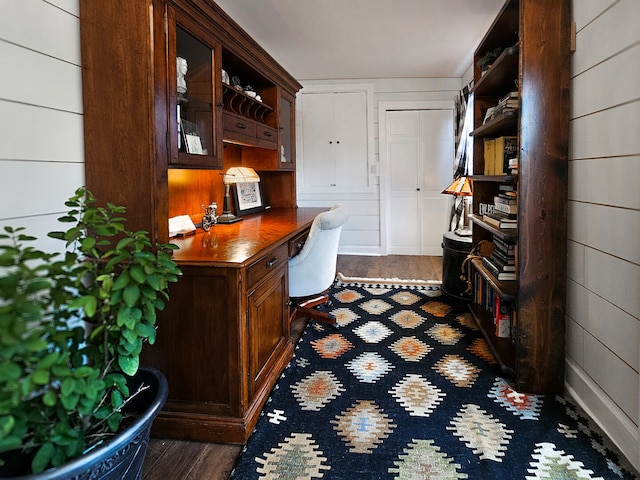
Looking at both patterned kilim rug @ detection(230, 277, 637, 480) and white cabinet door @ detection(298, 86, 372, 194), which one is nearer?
patterned kilim rug @ detection(230, 277, 637, 480)

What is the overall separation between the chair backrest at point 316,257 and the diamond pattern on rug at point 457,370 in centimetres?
90

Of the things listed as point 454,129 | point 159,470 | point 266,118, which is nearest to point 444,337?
point 159,470

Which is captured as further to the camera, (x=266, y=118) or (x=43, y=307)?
(x=266, y=118)

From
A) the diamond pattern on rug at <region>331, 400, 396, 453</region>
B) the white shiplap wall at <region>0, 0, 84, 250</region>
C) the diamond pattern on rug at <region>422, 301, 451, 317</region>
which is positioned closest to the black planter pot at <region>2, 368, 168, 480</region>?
the white shiplap wall at <region>0, 0, 84, 250</region>

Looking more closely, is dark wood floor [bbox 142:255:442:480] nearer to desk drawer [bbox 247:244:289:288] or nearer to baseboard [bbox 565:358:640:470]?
desk drawer [bbox 247:244:289:288]

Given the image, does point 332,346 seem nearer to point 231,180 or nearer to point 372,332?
point 372,332

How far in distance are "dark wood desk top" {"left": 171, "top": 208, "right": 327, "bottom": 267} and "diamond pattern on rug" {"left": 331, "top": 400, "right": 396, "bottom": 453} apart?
786 mm

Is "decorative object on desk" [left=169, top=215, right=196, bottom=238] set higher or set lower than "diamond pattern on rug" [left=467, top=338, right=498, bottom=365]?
higher

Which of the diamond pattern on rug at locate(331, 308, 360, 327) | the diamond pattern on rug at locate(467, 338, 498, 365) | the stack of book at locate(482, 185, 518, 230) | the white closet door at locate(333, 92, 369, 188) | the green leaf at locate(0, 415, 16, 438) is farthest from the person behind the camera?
the white closet door at locate(333, 92, 369, 188)

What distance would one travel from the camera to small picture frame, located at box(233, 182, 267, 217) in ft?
11.3

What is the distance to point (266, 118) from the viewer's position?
11.7 feet

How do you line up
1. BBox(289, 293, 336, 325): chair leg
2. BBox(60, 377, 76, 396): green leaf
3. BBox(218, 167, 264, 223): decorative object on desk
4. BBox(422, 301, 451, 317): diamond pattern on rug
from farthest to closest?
BBox(422, 301, 451, 317): diamond pattern on rug, BBox(289, 293, 336, 325): chair leg, BBox(218, 167, 264, 223): decorative object on desk, BBox(60, 377, 76, 396): green leaf

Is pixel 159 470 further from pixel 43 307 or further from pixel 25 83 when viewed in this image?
pixel 25 83

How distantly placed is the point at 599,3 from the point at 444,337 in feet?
6.30
